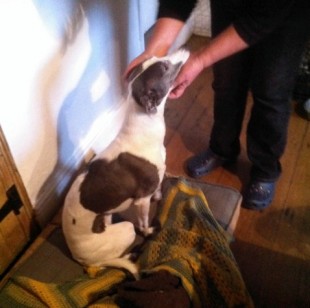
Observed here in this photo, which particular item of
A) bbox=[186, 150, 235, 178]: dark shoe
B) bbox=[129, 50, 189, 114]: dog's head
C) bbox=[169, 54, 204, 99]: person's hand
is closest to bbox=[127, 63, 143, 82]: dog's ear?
bbox=[129, 50, 189, 114]: dog's head

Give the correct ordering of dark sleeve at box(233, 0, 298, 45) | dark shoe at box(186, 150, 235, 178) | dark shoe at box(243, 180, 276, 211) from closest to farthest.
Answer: dark sleeve at box(233, 0, 298, 45), dark shoe at box(243, 180, 276, 211), dark shoe at box(186, 150, 235, 178)

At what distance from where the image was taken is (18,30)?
1.30 meters

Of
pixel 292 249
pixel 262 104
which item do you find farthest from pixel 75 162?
pixel 292 249

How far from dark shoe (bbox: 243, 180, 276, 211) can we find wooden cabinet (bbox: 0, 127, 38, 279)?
0.97 metres

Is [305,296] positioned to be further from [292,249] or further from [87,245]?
[87,245]

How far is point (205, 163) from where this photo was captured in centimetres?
191

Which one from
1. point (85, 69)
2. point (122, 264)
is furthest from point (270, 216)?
point (85, 69)

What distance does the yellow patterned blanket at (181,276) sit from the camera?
1.27 meters

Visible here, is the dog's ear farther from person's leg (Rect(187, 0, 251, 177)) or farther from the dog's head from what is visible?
person's leg (Rect(187, 0, 251, 177))

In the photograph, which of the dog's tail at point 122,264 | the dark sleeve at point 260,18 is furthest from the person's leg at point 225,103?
the dog's tail at point 122,264

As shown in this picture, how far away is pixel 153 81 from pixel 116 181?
0.36m

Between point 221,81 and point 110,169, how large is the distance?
2.14 ft

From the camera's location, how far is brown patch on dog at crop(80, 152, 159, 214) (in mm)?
1289

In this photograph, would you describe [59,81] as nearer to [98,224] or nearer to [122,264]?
[98,224]
